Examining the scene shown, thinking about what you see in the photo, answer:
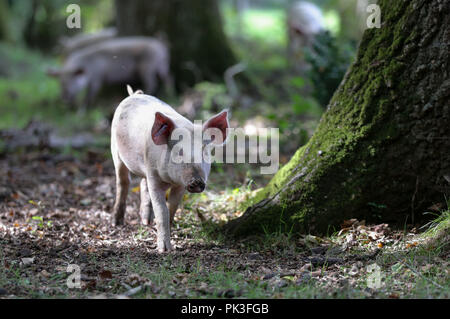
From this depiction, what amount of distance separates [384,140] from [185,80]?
8460 mm

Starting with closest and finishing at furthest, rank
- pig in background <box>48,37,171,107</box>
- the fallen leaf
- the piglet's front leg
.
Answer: the fallen leaf < the piglet's front leg < pig in background <box>48,37,171,107</box>

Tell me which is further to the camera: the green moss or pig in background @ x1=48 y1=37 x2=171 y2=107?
pig in background @ x1=48 y1=37 x2=171 y2=107

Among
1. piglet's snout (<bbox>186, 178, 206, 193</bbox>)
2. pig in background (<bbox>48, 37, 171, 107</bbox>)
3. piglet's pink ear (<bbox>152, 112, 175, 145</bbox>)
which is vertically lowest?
piglet's snout (<bbox>186, 178, 206, 193</bbox>)

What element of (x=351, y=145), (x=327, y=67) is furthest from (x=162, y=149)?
(x=327, y=67)

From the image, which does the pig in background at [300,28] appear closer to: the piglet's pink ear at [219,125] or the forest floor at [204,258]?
the forest floor at [204,258]

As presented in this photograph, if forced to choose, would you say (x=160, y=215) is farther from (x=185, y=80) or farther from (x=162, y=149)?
(x=185, y=80)

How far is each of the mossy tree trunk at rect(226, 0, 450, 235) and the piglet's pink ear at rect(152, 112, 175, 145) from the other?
1064mm

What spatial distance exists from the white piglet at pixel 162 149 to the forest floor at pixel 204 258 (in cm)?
36

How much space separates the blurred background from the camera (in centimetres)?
767

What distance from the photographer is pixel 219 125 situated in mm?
4555

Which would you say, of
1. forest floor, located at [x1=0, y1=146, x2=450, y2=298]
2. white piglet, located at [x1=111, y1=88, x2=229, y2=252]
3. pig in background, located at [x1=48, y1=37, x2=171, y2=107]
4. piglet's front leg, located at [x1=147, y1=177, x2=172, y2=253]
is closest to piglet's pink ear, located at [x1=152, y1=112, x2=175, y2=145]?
white piglet, located at [x1=111, y1=88, x2=229, y2=252]

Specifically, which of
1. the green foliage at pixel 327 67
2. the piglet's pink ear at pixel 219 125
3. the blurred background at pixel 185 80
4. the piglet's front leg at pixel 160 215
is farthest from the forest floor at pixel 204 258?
Result: the green foliage at pixel 327 67

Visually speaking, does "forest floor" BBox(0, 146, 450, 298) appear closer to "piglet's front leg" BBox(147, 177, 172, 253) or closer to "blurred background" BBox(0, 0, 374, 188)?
"piglet's front leg" BBox(147, 177, 172, 253)

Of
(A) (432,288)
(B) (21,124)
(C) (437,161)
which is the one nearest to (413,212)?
(C) (437,161)
